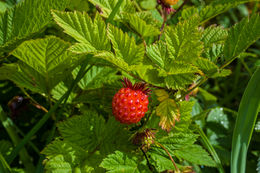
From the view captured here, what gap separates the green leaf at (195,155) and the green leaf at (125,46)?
41cm

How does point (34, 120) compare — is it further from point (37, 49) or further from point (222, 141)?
point (222, 141)

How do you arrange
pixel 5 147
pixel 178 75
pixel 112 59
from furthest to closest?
pixel 5 147
pixel 178 75
pixel 112 59

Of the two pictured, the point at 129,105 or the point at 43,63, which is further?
the point at 43,63

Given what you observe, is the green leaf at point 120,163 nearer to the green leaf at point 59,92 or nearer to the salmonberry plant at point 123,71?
the salmonberry plant at point 123,71

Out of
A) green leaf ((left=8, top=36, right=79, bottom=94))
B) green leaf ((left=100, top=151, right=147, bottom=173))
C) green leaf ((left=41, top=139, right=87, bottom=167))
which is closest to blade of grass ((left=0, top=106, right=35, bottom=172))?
green leaf ((left=8, top=36, right=79, bottom=94))

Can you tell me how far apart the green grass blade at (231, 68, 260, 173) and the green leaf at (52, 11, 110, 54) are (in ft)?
1.65

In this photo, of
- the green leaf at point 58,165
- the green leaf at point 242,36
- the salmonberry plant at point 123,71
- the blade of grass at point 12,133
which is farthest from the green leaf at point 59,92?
the green leaf at point 242,36

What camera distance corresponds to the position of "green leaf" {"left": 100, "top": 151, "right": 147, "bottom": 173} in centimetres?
90

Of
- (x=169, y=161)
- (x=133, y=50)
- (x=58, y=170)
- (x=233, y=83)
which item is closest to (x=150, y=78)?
(x=133, y=50)

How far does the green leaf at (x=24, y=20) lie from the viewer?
937 mm

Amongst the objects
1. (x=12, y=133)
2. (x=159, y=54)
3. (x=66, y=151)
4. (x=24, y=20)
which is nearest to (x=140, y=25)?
(x=159, y=54)

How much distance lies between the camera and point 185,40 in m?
0.90

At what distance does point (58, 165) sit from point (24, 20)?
0.50 meters

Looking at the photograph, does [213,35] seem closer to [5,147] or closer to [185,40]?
[185,40]
